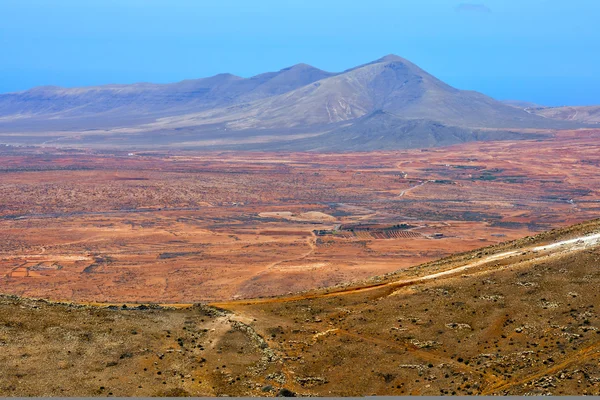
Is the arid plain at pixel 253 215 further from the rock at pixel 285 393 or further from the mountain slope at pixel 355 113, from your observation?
the mountain slope at pixel 355 113

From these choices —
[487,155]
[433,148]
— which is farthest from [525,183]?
[433,148]

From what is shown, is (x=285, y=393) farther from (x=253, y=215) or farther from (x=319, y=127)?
(x=319, y=127)

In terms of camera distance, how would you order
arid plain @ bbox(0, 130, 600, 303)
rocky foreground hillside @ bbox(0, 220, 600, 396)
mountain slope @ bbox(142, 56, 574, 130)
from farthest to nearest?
mountain slope @ bbox(142, 56, 574, 130)
arid plain @ bbox(0, 130, 600, 303)
rocky foreground hillside @ bbox(0, 220, 600, 396)

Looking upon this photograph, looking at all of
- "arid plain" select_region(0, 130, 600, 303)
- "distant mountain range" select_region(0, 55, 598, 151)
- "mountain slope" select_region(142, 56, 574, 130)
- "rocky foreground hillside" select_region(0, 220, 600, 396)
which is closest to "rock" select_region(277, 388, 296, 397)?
"rocky foreground hillside" select_region(0, 220, 600, 396)

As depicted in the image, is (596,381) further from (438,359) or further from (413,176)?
(413,176)

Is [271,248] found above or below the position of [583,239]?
below

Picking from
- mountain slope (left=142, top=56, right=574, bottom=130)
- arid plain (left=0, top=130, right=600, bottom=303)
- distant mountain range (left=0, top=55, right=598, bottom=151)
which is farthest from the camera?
mountain slope (left=142, top=56, right=574, bottom=130)

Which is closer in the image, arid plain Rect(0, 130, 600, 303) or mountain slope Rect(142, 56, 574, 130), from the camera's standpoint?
arid plain Rect(0, 130, 600, 303)

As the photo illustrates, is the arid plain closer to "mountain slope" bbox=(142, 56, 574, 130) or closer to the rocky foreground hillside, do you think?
the rocky foreground hillside
